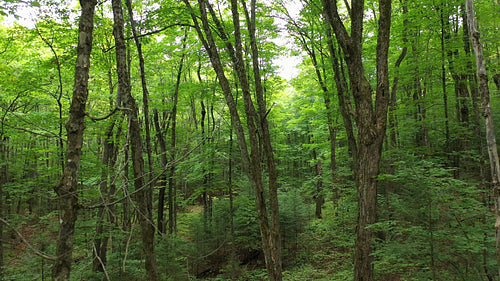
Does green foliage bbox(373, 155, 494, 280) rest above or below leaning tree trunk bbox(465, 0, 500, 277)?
below

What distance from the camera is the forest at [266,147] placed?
3514mm

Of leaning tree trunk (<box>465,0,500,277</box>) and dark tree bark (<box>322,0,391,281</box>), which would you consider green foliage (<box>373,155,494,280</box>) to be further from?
leaning tree trunk (<box>465,0,500,277</box>)

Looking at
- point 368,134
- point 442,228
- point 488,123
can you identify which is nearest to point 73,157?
point 368,134

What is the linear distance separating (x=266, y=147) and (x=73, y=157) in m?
4.53

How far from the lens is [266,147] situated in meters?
6.41

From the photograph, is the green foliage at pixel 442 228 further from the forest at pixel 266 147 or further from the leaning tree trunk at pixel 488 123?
the leaning tree trunk at pixel 488 123

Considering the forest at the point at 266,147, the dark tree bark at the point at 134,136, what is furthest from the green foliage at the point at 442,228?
the dark tree bark at the point at 134,136

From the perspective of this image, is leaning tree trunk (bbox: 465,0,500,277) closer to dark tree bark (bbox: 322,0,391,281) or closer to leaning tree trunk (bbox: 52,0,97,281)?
dark tree bark (bbox: 322,0,391,281)

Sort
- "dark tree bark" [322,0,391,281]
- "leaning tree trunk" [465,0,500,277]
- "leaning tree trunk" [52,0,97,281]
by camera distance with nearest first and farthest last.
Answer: "leaning tree trunk" [52,0,97,281] < "leaning tree trunk" [465,0,500,277] < "dark tree bark" [322,0,391,281]

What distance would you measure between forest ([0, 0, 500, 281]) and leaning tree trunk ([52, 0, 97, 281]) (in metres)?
0.01

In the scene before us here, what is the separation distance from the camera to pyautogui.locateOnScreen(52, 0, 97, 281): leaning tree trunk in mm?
2164

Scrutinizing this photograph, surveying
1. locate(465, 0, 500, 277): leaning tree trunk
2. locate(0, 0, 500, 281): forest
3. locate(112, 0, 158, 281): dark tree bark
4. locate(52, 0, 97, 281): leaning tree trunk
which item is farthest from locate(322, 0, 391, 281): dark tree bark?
locate(52, 0, 97, 281): leaning tree trunk

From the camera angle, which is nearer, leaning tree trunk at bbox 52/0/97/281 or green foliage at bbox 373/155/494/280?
leaning tree trunk at bbox 52/0/97/281

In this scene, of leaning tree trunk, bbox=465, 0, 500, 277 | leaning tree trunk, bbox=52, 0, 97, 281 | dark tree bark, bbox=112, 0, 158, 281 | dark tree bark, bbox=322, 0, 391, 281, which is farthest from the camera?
dark tree bark, bbox=322, 0, 391, 281
